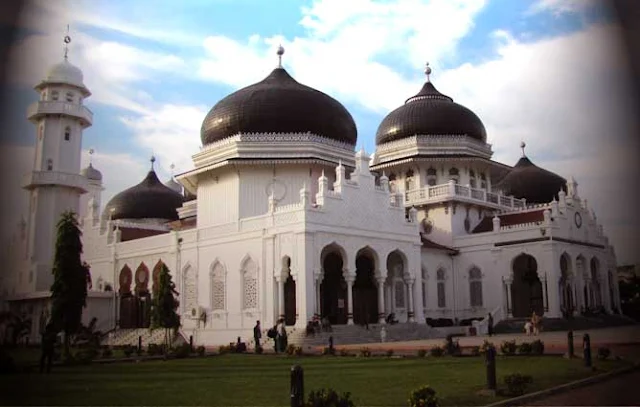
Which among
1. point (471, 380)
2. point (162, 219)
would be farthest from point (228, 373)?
point (162, 219)

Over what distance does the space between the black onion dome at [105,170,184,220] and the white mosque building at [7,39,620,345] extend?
3.90m

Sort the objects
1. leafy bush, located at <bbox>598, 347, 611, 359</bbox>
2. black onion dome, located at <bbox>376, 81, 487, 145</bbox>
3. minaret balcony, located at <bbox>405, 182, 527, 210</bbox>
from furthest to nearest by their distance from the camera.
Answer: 1. black onion dome, located at <bbox>376, 81, 487, 145</bbox>
2. minaret balcony, located at <bbox>405, 182, 527, 210</bbox>
3. leafy bush, located at <bbox>598, 347, 611, 359</bbox>

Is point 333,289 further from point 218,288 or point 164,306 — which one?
point 164,306

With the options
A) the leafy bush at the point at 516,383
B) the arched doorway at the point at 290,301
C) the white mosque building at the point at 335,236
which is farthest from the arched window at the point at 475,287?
the leafy bush at the point at 516,383

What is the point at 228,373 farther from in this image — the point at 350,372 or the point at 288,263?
the point at 288,263

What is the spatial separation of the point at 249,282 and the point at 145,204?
57.4ft

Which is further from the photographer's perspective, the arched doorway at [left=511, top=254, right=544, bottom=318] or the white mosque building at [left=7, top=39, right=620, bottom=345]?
the arched doorway at [left=511, top=254, right=544, bottom=318]

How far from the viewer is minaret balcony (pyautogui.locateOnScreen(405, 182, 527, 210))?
34812 mm

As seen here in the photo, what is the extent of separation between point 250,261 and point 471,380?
56.9 ft

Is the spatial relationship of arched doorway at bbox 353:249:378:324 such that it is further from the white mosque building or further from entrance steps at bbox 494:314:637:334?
entrance steps at bbox 494:314:637:334

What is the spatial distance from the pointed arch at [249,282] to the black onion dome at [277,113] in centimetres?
675

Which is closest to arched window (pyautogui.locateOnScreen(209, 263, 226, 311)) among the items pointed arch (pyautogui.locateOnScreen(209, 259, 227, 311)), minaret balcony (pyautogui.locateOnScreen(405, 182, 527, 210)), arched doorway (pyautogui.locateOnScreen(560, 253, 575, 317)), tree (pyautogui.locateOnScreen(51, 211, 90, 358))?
pointed arch (pyautogui.locateOnScreen(209, 259, 227, 311))

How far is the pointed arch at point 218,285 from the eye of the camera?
2799 centimetres

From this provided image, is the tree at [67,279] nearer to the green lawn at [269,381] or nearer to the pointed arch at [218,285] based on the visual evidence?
the green lawn at [269,381]
